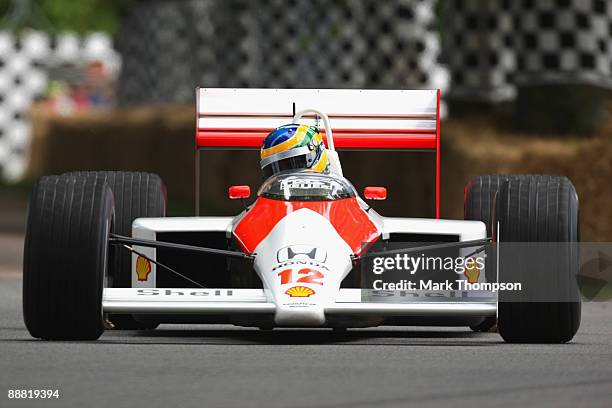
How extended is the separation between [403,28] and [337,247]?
49.6 feet

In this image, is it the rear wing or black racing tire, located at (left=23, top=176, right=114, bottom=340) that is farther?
the rear wing

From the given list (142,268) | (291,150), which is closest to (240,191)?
(291,150)

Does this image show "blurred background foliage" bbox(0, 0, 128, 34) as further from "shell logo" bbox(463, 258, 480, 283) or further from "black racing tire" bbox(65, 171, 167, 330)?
"shell logo" bbox(463, 258, 480, 283)

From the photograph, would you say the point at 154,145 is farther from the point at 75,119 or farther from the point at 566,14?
the point at 566,14

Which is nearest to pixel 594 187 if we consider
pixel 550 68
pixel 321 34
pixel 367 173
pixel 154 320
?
pixel 550 68

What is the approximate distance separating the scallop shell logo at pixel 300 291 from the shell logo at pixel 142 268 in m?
1.12

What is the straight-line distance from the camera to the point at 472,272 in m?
9.33

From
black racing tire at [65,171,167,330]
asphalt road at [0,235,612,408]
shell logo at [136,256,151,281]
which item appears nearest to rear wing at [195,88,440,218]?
black racing tire at [65,171,167,330]

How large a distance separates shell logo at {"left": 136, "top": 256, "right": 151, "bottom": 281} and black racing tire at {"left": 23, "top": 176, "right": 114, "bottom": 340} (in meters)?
0.53

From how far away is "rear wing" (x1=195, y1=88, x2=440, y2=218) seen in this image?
11.1 meters

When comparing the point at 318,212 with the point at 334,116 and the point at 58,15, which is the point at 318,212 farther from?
the point at 58,15

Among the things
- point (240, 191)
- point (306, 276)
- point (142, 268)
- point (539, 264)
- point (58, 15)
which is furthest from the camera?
point (58, 15)

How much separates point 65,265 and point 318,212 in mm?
1250

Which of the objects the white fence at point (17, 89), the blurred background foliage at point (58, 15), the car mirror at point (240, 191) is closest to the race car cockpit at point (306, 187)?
the car mirror at point (240, 191)
